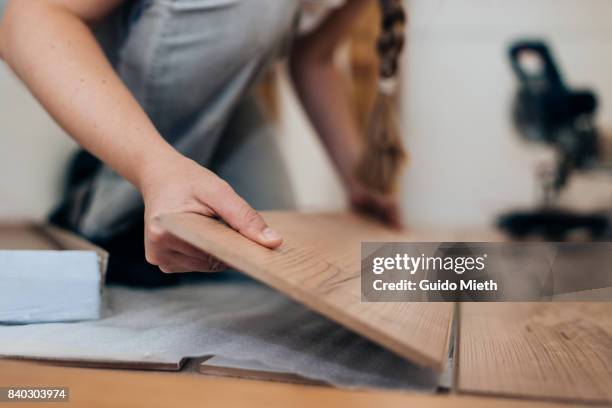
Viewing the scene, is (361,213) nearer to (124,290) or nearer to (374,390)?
(124,290)

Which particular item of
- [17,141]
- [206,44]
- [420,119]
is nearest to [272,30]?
[206,44]

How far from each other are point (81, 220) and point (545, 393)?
0.57 meters

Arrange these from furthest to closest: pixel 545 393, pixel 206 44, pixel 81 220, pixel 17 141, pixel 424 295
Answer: pixel 17 141 < pixel 81 220 < pixel 206 44 < pixel 424 295 < pixel 545 393

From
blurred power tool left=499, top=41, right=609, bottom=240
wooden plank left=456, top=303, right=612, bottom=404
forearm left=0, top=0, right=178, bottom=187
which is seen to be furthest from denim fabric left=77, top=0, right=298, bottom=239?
blurred power tool left=499, top=41, right=609, bottom=240

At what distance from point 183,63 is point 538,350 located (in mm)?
441

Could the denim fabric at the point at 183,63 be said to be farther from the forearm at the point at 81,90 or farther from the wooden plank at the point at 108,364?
the wooden plank at the point at 108,364

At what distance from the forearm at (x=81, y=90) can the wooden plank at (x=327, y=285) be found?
105 millimetres

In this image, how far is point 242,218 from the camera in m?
0.40

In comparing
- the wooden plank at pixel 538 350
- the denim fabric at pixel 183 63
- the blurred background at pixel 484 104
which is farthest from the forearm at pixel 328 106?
the blurred background at pixel 484 104

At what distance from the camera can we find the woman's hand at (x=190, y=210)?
39cm

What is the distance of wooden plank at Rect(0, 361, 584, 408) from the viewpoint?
0.33 metres

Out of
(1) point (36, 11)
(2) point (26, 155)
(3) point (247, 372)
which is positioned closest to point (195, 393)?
(3) point (247, 372)

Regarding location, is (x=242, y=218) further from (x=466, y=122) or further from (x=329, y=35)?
(x=466, y=122)

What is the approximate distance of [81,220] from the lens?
71 centimetres
